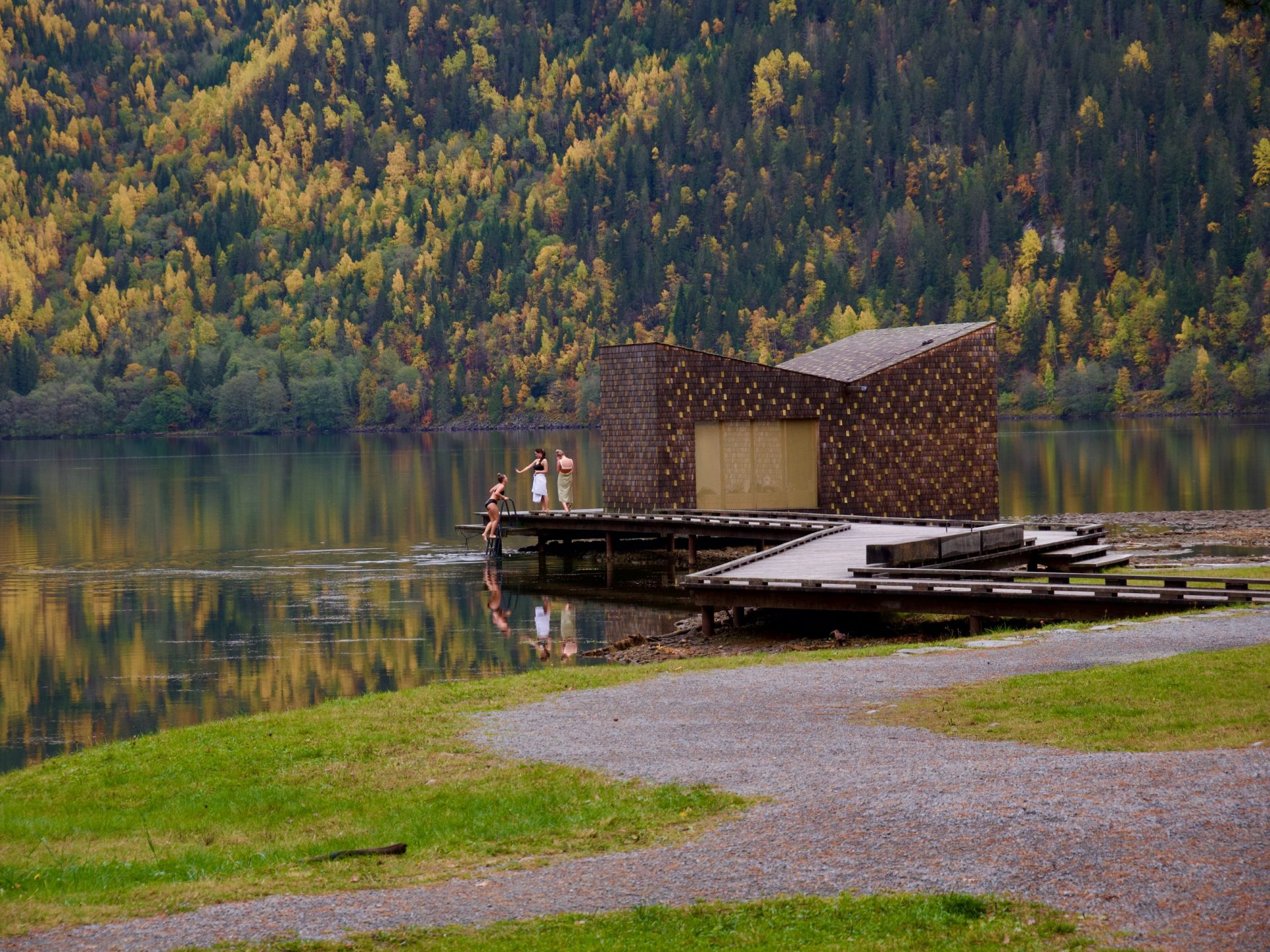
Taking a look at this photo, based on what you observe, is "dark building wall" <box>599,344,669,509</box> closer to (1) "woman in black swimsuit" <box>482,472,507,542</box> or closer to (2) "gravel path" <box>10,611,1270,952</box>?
(1) "woman in black swimsuit" <box>482,472,507,542</box>

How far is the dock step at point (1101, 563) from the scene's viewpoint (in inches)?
1192

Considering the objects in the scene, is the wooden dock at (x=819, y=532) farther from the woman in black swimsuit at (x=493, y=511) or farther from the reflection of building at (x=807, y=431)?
the reflection of building at (x=807, y=431)

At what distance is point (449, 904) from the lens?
10.2 meters

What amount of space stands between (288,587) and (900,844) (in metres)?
29.5

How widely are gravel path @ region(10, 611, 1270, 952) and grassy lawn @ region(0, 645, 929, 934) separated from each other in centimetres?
48

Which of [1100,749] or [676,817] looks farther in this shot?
[1100,749]

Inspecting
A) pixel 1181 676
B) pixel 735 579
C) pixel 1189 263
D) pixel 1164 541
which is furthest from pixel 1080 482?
pixel 1189 263

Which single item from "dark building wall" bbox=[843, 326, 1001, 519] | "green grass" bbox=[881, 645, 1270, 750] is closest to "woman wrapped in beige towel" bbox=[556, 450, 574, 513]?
"dark building wall" bbox=[843, 326, 1001, 519]

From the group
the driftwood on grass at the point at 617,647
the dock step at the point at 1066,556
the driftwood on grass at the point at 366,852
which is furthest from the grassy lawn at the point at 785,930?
the dock step at the point at 1066,556

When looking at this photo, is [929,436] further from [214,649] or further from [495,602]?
[214,649]

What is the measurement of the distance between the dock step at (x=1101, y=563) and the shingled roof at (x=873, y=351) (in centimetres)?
1125

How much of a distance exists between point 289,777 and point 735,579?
13.1 metres

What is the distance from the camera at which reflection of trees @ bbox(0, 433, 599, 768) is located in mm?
25109

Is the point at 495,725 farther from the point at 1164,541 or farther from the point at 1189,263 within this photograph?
the point at 1189,263
